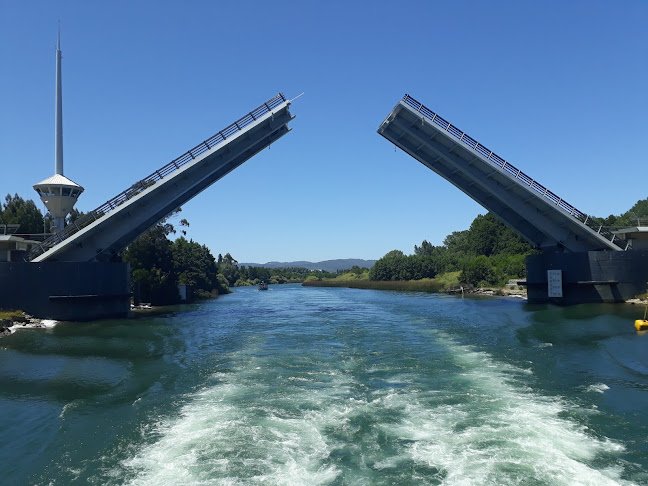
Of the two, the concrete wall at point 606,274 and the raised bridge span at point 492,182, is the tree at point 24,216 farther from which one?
the concrete wall at point 606,274

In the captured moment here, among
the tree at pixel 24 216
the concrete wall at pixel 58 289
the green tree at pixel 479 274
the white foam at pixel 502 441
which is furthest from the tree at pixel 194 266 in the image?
the white foam at pixel 502 441

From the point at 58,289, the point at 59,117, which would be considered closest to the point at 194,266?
the point at 59,117

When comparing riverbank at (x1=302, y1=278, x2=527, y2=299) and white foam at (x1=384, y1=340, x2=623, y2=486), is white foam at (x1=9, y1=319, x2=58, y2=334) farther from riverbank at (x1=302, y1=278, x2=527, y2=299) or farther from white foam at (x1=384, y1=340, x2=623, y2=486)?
riverbank at (x1=302, y1=278, x2=527, y2=299)

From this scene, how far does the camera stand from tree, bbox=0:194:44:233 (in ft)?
138

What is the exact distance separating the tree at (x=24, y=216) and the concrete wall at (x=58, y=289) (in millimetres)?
20752

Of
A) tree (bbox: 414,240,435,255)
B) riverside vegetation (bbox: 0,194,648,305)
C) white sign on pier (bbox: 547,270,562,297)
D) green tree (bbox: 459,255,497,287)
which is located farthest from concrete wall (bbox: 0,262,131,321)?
tree (bbox: 414,240,435,255)

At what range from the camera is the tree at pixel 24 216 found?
1651 inches

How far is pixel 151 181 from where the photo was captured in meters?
25.6

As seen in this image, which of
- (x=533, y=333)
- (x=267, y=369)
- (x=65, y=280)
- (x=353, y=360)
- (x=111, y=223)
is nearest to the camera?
(x=267, y=369)

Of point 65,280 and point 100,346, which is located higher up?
point 65,280

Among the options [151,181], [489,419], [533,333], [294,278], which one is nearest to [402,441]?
[489,419]

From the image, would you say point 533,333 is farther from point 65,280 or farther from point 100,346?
point 65,280

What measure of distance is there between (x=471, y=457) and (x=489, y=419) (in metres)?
1.82

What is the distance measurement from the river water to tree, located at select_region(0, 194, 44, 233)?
29.7 metres
